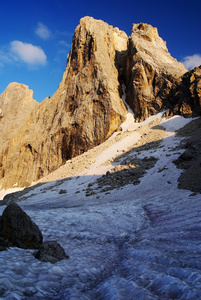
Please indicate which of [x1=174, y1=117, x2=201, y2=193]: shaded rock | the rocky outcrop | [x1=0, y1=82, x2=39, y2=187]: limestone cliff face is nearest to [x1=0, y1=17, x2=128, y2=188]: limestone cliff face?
[x1=0, y1=82, x2=39, y2=187]: limestone cliff face

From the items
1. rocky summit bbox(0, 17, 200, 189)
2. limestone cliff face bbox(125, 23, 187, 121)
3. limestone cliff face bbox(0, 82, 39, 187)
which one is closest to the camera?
limestone cliff face bbox(125, 23, 187, 121)

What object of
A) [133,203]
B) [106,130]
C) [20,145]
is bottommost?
[133,203]

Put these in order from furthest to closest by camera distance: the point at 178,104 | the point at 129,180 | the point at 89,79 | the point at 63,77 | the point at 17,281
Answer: the point at 63,77
the point at 89,79
the point at 178,104
the point at 129,180
the point at 17,281

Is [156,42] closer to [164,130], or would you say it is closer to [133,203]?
[164,130]

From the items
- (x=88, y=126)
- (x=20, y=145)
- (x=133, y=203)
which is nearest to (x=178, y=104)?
(x=88, y=126)

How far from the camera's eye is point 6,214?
17.7ft

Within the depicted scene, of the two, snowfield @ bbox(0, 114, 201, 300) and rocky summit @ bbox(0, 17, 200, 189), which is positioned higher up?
rocky summit @ bbox(0, 17, 200, 189)

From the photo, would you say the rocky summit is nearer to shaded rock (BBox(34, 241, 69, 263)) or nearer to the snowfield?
the snowfield

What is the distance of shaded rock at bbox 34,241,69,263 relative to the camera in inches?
181

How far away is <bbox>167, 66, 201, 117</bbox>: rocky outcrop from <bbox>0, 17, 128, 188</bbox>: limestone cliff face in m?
12.5

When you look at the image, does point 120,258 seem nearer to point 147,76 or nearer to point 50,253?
point 50,253

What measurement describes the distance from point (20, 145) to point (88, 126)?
28.0 meters

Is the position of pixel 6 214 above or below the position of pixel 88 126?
below

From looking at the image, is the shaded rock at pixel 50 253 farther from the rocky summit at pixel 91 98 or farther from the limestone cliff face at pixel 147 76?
the limestone cliff face at pixel 147 76
